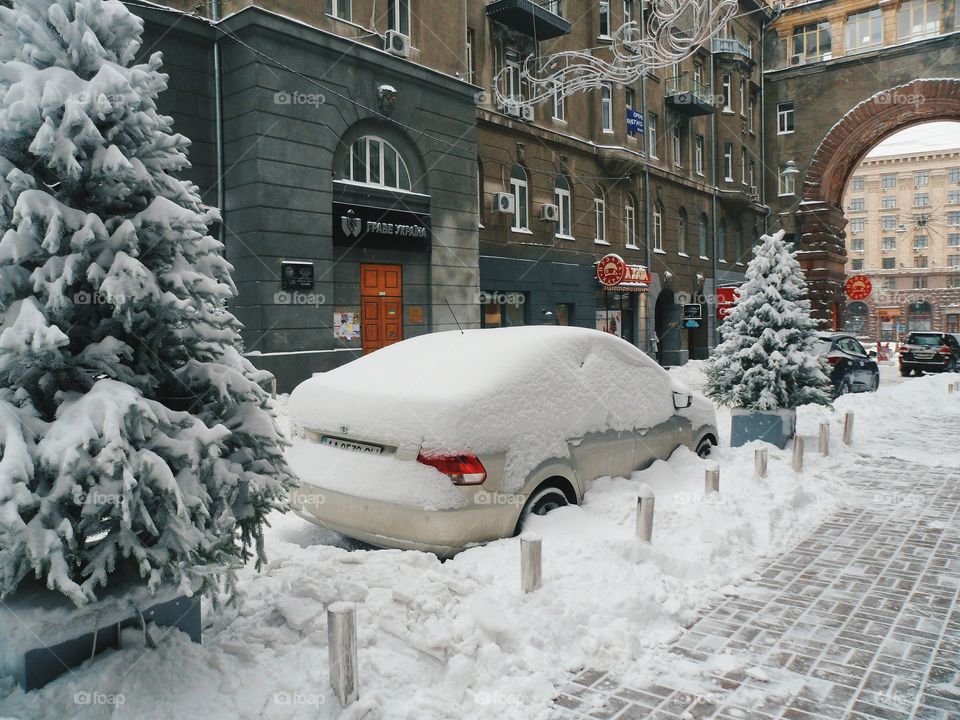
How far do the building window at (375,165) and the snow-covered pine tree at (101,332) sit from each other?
1293 cm

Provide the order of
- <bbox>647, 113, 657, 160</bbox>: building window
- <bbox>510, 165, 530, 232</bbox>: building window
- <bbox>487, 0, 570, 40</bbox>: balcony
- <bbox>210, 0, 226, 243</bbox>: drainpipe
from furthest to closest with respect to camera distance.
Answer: <bbox>647, 113, 657, 160</bbox>: building window < <bbox>510, 165, 530, 232</bbox>: building window < <bbox>487, 0, 570, 40</bbox>: balcony < <bbox>210, 0, 226, 243</bbox>: drainpipe

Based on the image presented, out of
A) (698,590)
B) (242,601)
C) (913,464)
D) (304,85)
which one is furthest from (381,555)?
(304,85)

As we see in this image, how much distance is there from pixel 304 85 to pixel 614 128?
14709 mm

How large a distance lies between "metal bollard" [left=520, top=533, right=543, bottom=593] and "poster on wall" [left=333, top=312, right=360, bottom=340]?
39.0 feet

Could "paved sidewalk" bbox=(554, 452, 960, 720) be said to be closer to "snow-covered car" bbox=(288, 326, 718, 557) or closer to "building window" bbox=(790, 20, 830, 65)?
"snow-covered car" bbox=(288, 326, 718, 557)

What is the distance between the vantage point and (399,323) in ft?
56.6

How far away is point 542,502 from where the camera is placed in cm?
544

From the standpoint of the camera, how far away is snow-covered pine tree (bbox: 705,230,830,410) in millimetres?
10102

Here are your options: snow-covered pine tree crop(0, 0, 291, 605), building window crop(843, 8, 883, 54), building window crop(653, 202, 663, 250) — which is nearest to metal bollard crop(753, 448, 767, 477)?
snow-covered pine tree crop(0, 0, 291, 605)

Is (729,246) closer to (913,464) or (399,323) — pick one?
(399,323)

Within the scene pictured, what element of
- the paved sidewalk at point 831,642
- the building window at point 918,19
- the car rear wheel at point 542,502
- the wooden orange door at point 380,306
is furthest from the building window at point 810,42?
the car rear wheel at point 542,502

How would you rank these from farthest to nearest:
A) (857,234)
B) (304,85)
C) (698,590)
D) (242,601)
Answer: (857,234) < (304,85) < (698,590) < (242,601)

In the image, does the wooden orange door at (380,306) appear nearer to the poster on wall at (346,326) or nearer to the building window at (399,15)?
the poster on wall at (346,326)

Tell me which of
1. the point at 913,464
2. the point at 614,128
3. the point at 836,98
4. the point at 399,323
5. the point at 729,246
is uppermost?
the point at 836,98
